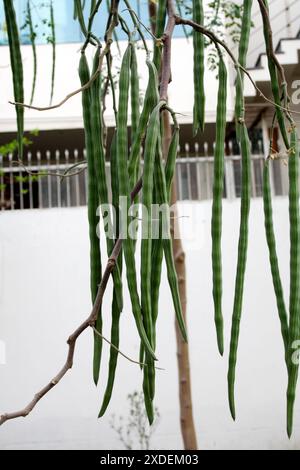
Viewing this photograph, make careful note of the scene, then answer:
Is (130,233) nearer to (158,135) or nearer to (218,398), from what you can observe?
(158,135)

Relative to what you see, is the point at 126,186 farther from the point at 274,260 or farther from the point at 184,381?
the point at 184,381

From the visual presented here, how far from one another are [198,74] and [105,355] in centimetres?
308

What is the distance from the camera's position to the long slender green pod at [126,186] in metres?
0.51

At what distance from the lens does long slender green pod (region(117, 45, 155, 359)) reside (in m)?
0.51

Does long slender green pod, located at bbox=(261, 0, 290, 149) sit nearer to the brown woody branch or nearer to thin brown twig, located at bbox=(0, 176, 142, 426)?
the brown woody branch

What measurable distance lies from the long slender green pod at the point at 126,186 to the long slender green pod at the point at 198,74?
10 centimetres

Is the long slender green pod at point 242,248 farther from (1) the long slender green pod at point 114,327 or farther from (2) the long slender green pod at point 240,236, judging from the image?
(1) the long slender green pod at point 114,327

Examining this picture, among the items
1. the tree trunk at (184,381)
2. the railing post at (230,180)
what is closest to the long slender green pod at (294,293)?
the tree trunk at (184,381)

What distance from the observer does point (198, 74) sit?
0.69 metres

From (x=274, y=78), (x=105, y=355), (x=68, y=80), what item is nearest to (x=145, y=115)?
(x=274, y=78)

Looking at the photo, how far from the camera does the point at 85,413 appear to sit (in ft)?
11.7

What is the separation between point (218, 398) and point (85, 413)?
2.33ft

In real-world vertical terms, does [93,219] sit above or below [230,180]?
above
